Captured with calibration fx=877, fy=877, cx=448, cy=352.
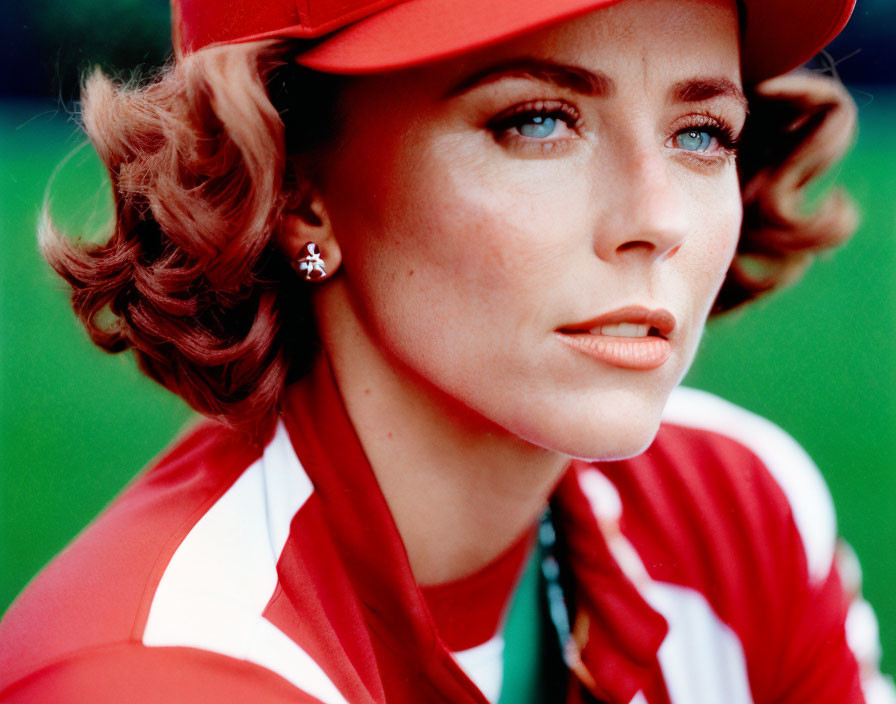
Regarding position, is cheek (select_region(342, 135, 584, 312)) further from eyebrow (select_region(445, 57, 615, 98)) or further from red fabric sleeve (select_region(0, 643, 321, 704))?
red fabric sleeve (select_region(0, 643, 321, 704))

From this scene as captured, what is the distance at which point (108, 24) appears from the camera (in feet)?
5.07

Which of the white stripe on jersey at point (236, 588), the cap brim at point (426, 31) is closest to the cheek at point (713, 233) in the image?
the cap brim at point (426, 31)

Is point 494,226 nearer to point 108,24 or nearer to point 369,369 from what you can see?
point 369,369

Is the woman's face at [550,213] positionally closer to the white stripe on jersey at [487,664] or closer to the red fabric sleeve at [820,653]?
the white stripe on jersey at [487,664]

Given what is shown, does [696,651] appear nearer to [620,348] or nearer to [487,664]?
[487,664]

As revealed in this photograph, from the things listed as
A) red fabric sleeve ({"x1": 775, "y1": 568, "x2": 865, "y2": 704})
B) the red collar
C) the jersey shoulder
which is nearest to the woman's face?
the red collar

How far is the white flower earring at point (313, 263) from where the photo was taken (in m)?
1.08

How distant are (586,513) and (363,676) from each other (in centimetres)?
47

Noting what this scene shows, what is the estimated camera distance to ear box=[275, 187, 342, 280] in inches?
42.3

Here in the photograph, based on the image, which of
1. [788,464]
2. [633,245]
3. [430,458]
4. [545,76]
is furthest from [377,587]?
[788,464]

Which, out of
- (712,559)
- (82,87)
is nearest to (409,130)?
(82,87)

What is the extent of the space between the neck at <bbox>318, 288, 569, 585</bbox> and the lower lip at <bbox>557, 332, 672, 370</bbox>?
220mm

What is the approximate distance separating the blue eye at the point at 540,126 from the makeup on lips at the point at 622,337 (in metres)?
0.21

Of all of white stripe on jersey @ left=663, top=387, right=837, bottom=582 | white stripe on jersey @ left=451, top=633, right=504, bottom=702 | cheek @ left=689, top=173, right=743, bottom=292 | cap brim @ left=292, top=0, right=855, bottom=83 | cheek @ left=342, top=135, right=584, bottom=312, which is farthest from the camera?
white stripe on jersey @ left=663, top=387, right=837, bottom=582
